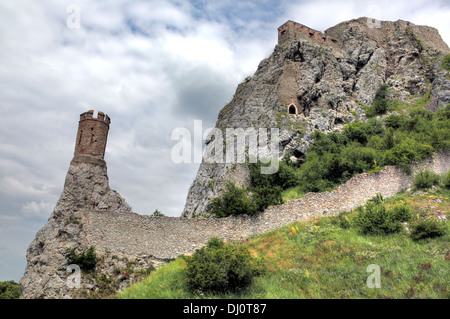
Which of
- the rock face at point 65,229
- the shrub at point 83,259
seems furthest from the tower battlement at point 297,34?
the shrub at point 83,259

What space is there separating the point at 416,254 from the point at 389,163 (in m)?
Answer: 12.1

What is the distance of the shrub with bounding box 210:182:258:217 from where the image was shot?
23.2 m

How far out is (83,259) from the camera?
18875 millimetres

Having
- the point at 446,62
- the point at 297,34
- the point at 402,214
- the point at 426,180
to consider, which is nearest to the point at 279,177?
the point at 426,180

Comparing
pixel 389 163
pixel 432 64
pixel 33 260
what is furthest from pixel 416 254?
pixel 432 64

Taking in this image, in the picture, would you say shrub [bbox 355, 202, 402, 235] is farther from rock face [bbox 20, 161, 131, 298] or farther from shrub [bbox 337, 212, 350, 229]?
rock face [bbox 20, 161, 131, 298]

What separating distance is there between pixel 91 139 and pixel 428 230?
2169 centimetres

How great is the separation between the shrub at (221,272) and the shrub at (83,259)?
676cm

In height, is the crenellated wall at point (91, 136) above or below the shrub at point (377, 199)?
above

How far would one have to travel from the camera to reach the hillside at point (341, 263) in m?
12.7

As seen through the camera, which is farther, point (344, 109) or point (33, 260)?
point (344, 109)

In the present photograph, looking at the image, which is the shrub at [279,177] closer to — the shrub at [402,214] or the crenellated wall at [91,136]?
the shrub at [402,214]
